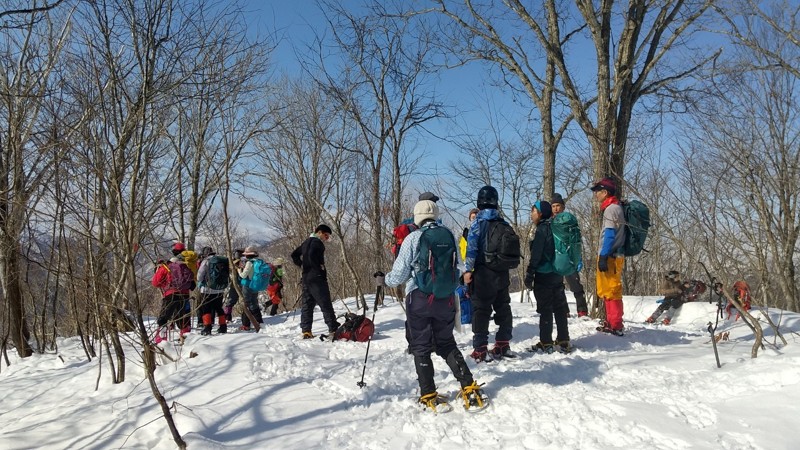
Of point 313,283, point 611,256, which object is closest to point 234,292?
point 313,283

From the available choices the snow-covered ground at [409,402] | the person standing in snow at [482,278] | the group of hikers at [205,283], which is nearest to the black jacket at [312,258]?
the group of hikers at [205,283]

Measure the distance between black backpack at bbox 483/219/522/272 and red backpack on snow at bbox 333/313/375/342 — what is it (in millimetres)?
2415

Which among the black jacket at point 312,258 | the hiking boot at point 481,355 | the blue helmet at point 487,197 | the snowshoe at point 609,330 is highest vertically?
the blue helmet at point 487,197

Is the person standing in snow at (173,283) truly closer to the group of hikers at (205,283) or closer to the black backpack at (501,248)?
the group of hikers at (205,283)

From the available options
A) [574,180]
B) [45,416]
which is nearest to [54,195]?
[45,416]

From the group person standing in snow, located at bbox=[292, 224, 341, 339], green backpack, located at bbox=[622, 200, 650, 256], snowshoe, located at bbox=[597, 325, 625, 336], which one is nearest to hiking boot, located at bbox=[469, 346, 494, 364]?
snowshoe, located at bbox=[597, 325, 625, 336]

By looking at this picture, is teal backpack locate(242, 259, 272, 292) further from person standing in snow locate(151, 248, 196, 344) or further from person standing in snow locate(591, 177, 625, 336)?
person standing in snow locate(591, 177, 625, 336)

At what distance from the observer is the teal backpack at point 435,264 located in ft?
13.0

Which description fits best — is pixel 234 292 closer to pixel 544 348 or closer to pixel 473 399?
pixel 544 348

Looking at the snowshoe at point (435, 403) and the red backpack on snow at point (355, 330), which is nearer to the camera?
the snowshoe at point (435, 403)

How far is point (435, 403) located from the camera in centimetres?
384

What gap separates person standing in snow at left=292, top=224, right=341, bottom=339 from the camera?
6.97 meters

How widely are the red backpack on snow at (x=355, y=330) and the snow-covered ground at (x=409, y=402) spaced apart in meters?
0.84

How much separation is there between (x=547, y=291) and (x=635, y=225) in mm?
1472
